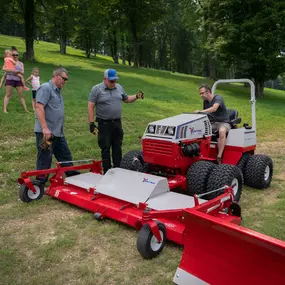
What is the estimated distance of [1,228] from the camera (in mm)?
4387

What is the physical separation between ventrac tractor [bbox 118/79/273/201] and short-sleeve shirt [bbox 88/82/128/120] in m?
0.79

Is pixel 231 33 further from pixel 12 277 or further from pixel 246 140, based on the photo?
pixel 12 277

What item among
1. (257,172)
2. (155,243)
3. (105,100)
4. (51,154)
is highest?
(105,100)

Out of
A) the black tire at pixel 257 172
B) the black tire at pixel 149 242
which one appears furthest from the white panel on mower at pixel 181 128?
the black tire at pixel 149 242

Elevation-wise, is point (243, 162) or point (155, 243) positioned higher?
→ point (243, 162)

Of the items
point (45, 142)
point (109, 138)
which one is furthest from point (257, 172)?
point (45, 142)

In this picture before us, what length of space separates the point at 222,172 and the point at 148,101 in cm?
1056

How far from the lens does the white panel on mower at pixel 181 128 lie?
5199mm

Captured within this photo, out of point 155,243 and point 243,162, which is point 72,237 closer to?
point 155,243

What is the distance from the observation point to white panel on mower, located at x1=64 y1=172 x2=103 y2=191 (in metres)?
5.12

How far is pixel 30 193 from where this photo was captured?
5.25m

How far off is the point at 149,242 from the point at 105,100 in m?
2.98

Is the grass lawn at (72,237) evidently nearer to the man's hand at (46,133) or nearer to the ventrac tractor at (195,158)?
the ventrac tractor at (195,158)

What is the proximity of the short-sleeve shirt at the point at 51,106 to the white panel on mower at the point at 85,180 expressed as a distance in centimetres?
75
